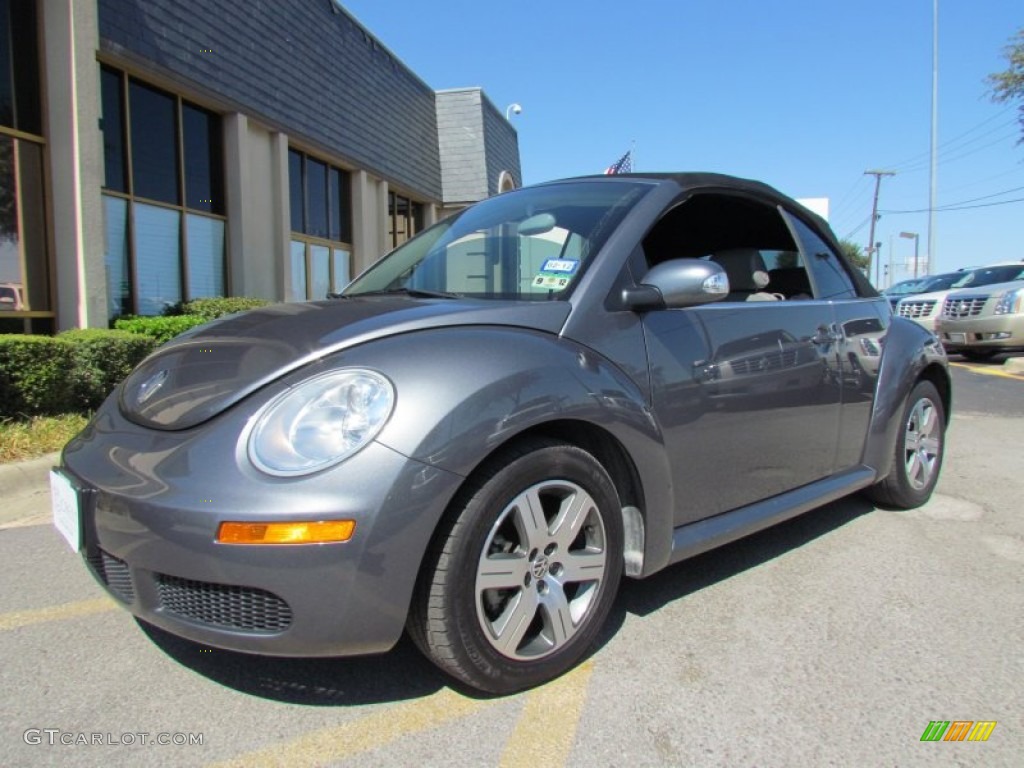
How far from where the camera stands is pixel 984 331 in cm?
1202

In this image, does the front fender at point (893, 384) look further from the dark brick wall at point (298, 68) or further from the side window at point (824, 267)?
the dark brick wall at point (298, 68)

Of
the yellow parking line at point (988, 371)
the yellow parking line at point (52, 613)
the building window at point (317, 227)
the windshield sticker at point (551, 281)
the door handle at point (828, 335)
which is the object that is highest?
the building window at point (317, 227)

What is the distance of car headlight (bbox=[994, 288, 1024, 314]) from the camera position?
11602 mm

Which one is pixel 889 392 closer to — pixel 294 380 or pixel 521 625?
pixel 521 625

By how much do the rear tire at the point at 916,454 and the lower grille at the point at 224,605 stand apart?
10.6 feet

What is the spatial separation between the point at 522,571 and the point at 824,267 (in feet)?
8.38

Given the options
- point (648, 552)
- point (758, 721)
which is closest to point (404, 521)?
point (648, 552)

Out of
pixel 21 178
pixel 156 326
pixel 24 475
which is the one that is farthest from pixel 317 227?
pixel 24 475

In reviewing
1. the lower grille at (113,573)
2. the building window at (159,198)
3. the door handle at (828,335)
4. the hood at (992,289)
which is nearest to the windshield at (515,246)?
the door handle at (828,335)

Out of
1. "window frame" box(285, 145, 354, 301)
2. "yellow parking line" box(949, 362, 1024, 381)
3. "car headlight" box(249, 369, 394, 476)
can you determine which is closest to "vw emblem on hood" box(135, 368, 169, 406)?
"car headlight" box(249, 369, 394, 476)

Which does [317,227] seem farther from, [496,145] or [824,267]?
[824,267]

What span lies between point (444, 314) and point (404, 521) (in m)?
0.68

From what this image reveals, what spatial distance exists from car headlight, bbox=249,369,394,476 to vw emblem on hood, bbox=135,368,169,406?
658 mm

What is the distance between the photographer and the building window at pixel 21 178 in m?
7.20
